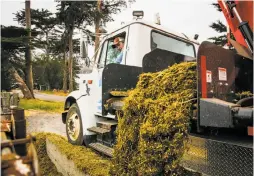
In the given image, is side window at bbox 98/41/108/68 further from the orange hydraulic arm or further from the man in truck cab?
the orange hydraulic arm

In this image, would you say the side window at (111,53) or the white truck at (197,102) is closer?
the white truck at (197,102)

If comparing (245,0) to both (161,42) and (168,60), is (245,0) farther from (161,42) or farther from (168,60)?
(161,42)

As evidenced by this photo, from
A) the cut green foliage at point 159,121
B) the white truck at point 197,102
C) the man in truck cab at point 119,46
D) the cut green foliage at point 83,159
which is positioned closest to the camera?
the white truck at point 197,102

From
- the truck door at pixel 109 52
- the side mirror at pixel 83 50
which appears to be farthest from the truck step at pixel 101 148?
the side mirror at pixel 83 50

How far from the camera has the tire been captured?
14.4ft

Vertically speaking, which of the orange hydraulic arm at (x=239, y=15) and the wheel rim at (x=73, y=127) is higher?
the orange hydraulic arm at (x=239, y=15)

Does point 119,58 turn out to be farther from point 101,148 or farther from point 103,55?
point 101,148

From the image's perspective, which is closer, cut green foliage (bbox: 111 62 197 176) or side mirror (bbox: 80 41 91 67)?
cut green foliage (bbox: 111 62 197 176)

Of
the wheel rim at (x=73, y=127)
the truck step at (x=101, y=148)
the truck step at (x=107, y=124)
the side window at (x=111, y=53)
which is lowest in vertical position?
the truck step at (x=101, y=148)

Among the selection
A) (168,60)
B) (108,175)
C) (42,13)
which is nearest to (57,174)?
(108,175)

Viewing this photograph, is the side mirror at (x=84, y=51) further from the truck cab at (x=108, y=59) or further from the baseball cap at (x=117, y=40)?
the baseball cap at (x=117, y=40)

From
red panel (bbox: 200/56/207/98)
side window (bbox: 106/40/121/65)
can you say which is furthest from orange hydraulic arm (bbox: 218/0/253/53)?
side window (bbox: 106/40/121/65)

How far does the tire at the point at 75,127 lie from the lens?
4398mm

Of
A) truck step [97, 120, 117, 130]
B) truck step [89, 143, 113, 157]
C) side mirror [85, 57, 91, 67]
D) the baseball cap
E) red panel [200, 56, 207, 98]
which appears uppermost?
the baseball cap
